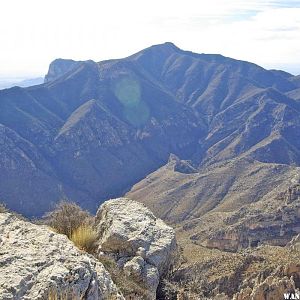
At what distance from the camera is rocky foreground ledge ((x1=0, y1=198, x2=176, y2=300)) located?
8500 millimetres

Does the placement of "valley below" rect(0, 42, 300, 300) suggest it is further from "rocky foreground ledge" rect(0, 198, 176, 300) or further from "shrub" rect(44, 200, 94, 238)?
"shrub" rect(44, 200, 94, 238)

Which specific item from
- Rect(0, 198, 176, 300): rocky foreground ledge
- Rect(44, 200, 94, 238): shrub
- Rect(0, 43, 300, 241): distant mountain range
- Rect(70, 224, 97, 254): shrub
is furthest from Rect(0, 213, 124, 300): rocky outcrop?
Rect(0, 43, 300, 241): distant mountain range

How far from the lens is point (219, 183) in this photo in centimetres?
10988

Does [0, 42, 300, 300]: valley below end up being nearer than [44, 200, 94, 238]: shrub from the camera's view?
Yes

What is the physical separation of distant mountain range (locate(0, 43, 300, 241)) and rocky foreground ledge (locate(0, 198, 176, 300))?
55.8 metres

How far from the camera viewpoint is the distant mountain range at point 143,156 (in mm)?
101906

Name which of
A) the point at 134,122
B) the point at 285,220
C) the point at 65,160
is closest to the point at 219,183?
the point at 285,220

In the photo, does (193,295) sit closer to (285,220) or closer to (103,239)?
(103,239)

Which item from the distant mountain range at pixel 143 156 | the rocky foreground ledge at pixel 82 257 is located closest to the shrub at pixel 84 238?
the rocky foreground ledge at pixel 82 257

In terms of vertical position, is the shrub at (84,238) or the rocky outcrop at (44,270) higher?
the rocky outcrop at (44,270)

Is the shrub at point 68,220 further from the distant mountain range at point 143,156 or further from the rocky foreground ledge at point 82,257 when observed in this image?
the distant mountain range at point 143,156

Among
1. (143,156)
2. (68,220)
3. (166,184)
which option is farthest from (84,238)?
(143,156)

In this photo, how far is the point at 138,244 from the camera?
14.1m

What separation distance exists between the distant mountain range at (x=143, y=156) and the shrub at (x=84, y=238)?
185 ft
